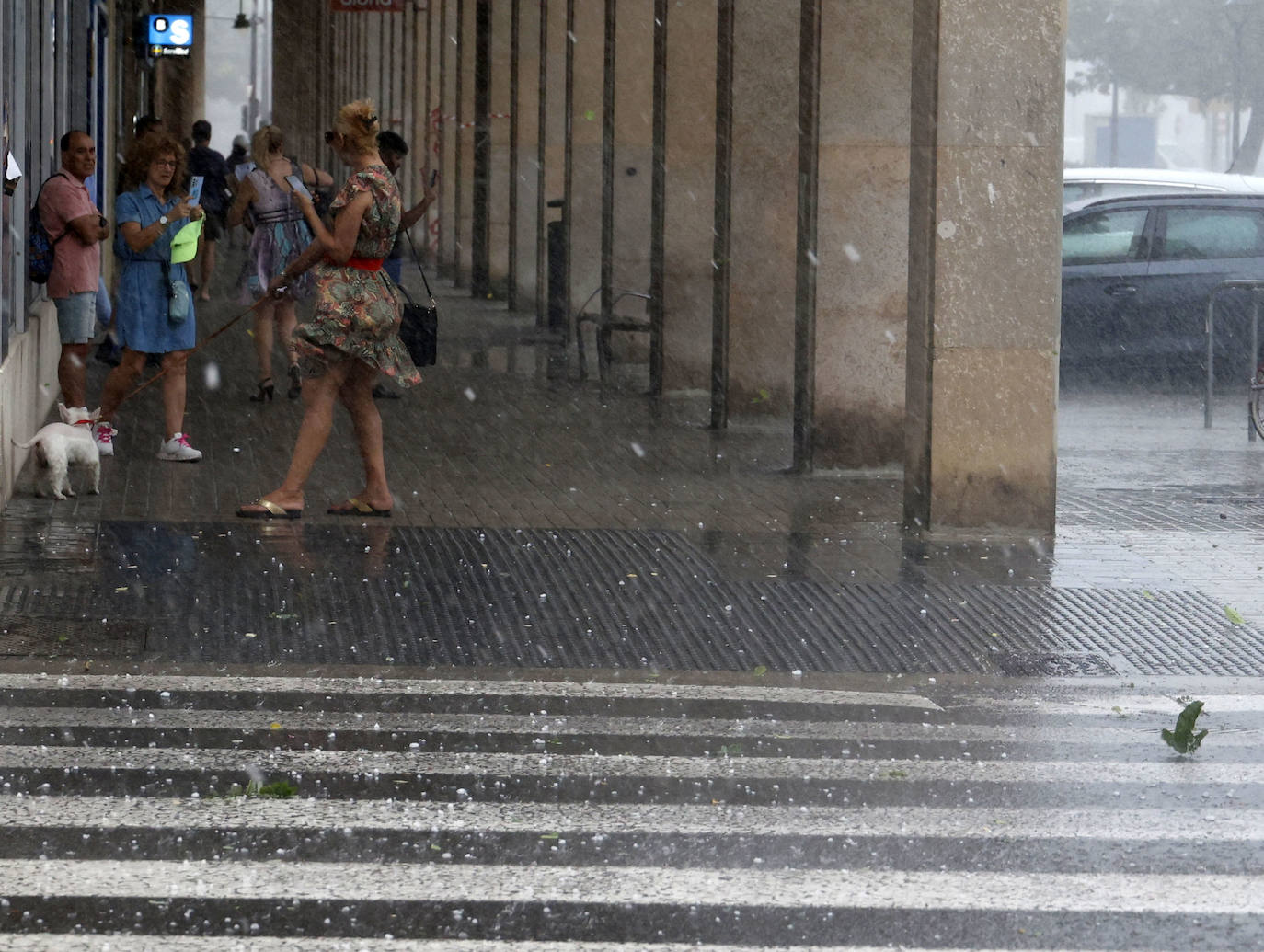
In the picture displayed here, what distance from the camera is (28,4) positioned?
12.5m

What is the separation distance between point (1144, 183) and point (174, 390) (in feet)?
31.9

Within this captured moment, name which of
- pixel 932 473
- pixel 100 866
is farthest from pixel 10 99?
pixel 100 866

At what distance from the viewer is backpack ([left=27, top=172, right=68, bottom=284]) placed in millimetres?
11180

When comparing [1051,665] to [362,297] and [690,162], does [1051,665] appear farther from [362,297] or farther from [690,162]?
[690,162]

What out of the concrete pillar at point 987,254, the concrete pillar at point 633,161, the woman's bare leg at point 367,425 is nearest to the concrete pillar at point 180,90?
the concrete pillar at point 633,161

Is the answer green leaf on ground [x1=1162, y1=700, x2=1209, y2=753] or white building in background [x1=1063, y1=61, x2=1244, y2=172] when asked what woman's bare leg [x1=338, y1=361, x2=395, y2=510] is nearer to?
green leaf on ground [x1=1162, y1=700, x2=1209, y2=753]

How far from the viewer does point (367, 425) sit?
984cm

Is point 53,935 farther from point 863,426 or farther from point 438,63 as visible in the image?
point 438,63

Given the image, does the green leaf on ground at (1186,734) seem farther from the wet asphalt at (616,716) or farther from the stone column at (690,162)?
the stone column at (690,162)

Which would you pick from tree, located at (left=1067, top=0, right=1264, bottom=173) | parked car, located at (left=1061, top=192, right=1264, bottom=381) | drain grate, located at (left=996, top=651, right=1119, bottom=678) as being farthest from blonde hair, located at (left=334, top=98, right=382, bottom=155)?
tree, located at (left=1067, top=0, right=1264, bottom=173)

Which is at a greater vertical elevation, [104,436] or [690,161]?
[690,161]

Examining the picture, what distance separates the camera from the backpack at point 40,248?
11180 millimetres

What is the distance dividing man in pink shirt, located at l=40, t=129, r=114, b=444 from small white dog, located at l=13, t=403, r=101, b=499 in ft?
3.85

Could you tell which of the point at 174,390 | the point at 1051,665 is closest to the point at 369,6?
the point at 174,390
